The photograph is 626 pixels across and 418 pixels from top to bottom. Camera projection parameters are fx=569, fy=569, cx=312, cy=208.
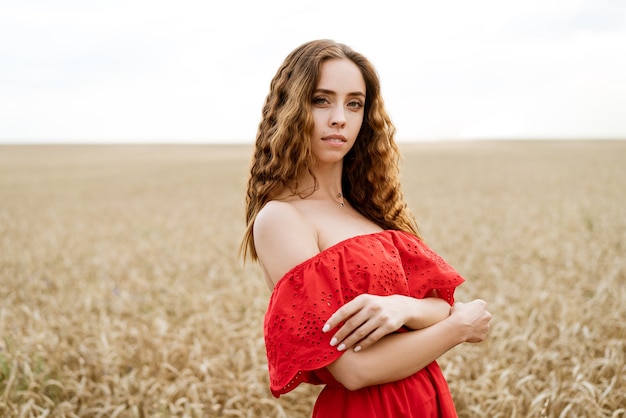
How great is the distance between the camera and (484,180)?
2255 cm

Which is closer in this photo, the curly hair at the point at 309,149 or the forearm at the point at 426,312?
the forearm at the point at 426,312

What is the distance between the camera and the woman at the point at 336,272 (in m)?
1.86

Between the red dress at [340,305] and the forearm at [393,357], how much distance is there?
62mm

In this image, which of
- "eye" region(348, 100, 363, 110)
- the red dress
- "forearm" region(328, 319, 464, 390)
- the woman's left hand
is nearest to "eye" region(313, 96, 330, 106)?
"eye" region(348, 100, 363, 110)

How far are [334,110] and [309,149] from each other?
6.7 inches

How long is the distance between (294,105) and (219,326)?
4155 millimetres

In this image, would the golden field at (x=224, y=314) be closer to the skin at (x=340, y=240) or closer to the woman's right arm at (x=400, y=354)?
the skin at (x=340, y=240)

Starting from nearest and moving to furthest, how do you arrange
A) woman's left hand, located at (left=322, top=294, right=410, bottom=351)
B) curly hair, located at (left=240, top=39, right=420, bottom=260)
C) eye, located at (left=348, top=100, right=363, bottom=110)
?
woman's left hand, located at (left=322, top=294, right=410, bottom=351) → curly hair, located at (left=240, top=39, right=420, bottom=260) → eye, located at (left=348, top=100, right=363, bottom=110)

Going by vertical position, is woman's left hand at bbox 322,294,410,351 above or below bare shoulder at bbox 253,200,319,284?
below

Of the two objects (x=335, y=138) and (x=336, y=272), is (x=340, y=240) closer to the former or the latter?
(x=336, y=272)

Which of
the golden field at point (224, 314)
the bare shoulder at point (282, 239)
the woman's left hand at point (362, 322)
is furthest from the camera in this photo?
the golden field at point (224, 314)

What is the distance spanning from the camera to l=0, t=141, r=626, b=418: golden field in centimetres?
414

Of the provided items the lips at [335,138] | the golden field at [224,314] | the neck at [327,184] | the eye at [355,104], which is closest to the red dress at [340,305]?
the neck at [327,184]

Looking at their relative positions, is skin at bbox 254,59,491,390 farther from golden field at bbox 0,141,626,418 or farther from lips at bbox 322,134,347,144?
golden field at bbox 0,141,626,418
